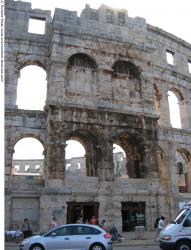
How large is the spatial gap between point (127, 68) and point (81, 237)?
46.0 feet

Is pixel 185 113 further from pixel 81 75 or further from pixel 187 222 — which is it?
pixel 187 222

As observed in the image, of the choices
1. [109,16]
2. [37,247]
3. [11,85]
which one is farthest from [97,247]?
[109,16]

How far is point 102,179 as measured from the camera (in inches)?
751

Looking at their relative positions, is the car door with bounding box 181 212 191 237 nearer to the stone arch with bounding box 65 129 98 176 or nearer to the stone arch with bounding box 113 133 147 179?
the stone arch with bounding box 65 129 98 176

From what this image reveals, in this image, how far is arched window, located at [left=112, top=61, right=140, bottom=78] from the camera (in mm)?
22531

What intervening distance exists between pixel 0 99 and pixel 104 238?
26.1ft

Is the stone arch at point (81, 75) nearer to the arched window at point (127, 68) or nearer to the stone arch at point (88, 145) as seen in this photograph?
the arched window at point (127, 68)

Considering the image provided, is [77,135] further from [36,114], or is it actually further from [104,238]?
[104,238]

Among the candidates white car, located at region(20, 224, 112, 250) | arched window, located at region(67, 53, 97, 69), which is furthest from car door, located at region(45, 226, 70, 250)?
arched window, located at region(67, 53, 97, 69)

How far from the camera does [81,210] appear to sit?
18.9m

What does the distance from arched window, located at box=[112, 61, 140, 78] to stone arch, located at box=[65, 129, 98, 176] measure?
203 inches

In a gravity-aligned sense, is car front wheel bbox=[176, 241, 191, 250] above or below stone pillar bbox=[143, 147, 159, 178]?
below

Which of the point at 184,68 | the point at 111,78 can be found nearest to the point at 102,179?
the point at 111,78

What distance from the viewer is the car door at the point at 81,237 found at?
11.4 meters
